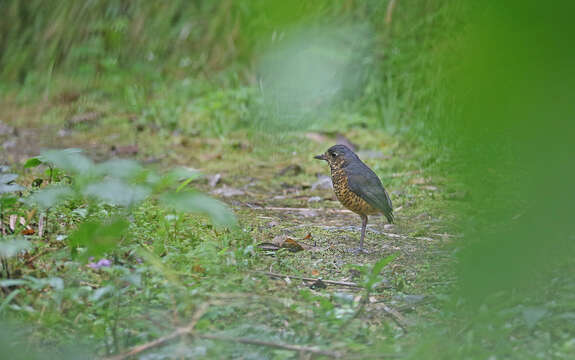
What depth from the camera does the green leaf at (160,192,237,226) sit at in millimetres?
1340

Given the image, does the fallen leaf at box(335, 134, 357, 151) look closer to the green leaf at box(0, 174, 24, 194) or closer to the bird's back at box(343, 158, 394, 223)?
the bird's back at box(343, 158, 394, 223)

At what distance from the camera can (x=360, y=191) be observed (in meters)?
3.85

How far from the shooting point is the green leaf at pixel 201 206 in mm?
1340

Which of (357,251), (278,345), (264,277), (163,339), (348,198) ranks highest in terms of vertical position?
(348,198)

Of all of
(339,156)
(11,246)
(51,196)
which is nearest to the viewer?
→ (51,196)

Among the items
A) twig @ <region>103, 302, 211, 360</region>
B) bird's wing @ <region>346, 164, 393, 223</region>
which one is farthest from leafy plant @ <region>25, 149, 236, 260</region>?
bird's wing @ <region>346, 164, 393, 223</region>

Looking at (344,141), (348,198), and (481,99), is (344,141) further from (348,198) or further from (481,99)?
(481,99)

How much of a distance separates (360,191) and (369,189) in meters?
0.06

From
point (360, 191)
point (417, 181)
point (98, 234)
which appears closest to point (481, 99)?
point (98, 234)

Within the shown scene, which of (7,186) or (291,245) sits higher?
(291,245)

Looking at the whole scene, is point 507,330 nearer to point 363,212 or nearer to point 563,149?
point 563,149

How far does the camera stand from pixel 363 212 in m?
3.92

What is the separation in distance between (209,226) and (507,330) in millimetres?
2040

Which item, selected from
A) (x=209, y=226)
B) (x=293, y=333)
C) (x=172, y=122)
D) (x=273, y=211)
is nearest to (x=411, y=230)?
(x=273, y=211)
